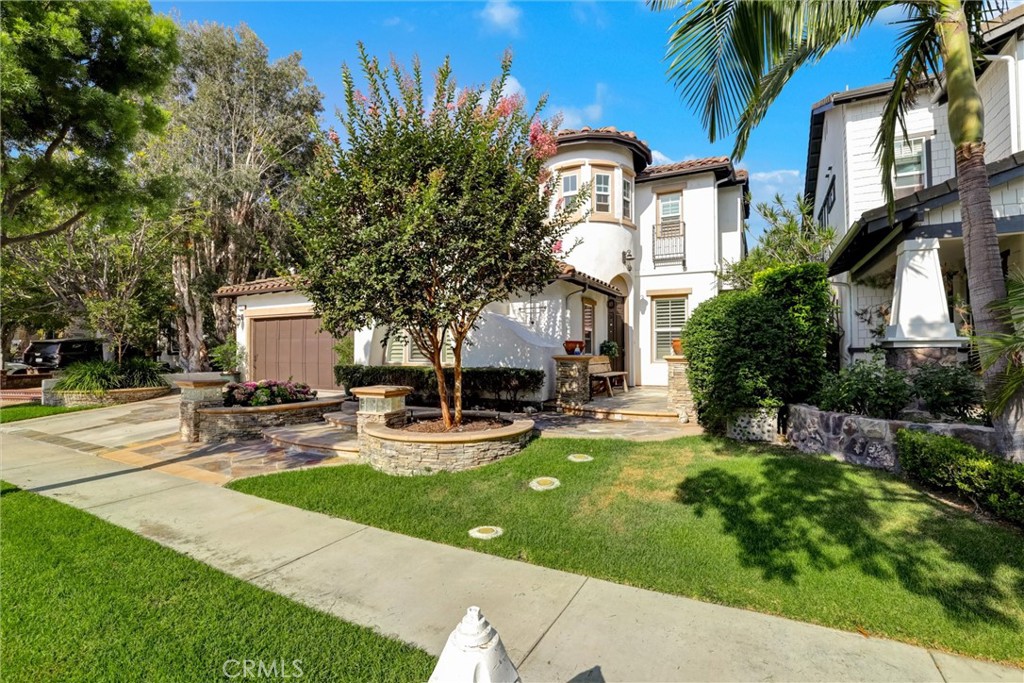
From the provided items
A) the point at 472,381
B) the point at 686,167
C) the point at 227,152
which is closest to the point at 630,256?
the point at 686,167

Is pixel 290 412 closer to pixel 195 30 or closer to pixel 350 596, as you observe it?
pixel 350 596

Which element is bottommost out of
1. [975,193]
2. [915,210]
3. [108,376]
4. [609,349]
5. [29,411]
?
[29,411]

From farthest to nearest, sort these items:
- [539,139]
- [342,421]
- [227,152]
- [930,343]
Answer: [227,152] < [342,421] < [539,139] < [930,343]

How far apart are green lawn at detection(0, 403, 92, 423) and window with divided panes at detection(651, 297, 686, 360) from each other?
1709cm

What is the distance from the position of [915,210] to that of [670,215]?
831 cm

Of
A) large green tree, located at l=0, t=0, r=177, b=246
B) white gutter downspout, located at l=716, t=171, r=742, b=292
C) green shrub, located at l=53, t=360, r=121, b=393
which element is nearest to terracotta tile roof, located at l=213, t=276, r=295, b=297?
green shrub, located at l=53, t=360, r=121, b=393

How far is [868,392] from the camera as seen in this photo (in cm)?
611

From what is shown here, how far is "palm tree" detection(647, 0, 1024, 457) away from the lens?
14.6 feet

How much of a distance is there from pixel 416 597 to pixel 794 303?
664 centimetres

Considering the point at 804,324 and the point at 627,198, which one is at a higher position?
the point at 627,198

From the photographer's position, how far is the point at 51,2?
19.6ft

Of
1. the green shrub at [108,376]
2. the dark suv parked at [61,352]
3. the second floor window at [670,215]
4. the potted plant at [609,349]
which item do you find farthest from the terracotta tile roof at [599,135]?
the dark suv parked at [61,352]

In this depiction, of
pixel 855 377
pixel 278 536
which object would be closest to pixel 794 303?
pixel 855 377

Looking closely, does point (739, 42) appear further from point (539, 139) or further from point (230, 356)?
point (230, 356)
